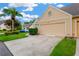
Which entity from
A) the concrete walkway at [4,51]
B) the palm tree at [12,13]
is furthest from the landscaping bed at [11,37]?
the palm tree at [12,13]

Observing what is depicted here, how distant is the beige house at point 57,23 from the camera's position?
130 inches

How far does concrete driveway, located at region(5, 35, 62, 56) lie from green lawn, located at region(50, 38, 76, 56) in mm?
114

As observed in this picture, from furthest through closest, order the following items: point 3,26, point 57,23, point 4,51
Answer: point 57,23 < point 3,26 < point 4,51

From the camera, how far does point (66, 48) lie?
10.7ft

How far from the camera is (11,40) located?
11.0 feet

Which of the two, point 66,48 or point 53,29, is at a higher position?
point 53,29

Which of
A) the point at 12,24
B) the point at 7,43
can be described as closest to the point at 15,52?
the point at 7,43

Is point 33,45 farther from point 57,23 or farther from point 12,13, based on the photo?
point 12,13

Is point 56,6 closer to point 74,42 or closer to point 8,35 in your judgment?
point 74,42

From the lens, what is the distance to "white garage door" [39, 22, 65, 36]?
136 inches

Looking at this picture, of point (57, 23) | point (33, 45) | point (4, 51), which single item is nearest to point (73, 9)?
point (57, 23)

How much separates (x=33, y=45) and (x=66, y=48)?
70 centimetres

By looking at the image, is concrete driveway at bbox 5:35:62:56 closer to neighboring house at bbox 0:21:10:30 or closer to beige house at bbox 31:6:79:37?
beige house at bbox 31:6:79:37

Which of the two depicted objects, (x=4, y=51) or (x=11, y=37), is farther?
(x=11, y=37)
